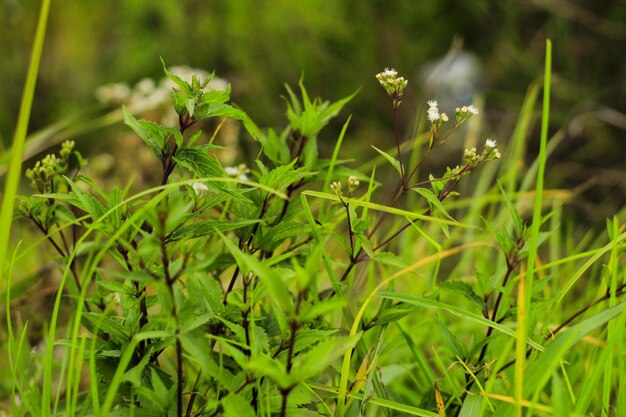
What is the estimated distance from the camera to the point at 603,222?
2.53 meters

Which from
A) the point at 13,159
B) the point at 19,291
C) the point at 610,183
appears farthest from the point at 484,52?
the point at 13,159

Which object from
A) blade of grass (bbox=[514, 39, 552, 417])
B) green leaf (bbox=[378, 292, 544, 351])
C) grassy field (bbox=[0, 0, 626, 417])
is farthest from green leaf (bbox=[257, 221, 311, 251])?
blade of grass (bbox=[514, 39, 552, 417])

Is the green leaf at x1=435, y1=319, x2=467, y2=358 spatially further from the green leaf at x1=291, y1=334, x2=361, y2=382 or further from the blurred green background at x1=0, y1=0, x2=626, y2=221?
the blurred green background at x1=0, y1=0, x2=626, y2=221

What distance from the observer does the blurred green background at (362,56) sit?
2799 millimetres

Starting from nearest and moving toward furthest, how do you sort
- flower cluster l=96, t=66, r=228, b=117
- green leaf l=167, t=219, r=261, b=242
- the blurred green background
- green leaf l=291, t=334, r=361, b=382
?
green leaf l=291, t=334, r=361, b=382 < green leaf l=167, t=219, r=261, b=242 < flower cluster l=96, t=66, r=228, b=117 < the blurred green background

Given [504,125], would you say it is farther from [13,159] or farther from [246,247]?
[13,159]

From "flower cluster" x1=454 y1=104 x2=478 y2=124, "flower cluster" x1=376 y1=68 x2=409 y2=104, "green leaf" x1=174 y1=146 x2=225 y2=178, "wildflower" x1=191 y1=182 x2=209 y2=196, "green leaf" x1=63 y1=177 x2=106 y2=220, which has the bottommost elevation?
"wildflower" x1=191 y1=182 x2=209 y2=196

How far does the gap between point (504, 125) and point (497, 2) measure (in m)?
0.54

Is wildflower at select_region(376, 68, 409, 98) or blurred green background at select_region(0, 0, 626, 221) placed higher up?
wildflower at select_region(376, 68, 409, 98)

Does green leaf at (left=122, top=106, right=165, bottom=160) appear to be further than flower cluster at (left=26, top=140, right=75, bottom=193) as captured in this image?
No

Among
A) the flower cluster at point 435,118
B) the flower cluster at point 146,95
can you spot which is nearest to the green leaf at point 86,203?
the flower cluster at point 435,118

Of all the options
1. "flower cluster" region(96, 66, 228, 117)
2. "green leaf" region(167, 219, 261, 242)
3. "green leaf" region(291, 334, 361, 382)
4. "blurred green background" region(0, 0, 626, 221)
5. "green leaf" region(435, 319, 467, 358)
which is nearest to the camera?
"green leaf" region(291, 334, 361, 382)

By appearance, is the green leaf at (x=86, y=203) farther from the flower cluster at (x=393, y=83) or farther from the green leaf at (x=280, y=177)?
the flower cluster at (x=393, y=83)

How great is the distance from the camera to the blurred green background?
2.80m
